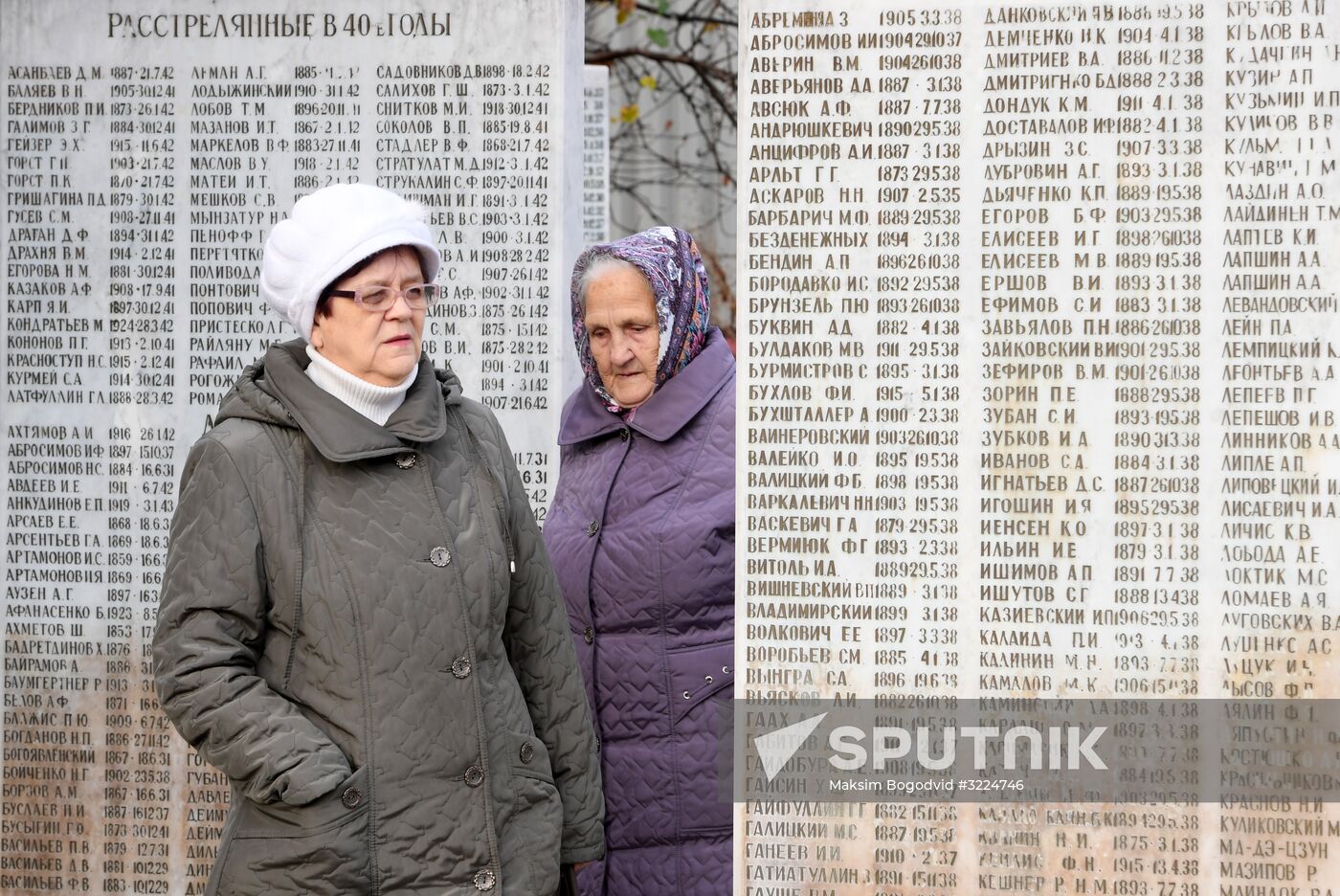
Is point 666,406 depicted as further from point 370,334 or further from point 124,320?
point 124,320

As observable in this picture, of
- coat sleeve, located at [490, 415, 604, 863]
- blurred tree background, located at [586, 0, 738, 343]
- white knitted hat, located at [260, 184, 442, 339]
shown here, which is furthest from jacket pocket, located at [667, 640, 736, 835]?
blurred tree background, located at [586, 0, 738, 343]

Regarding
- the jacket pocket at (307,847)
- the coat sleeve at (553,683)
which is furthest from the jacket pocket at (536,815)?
the jacket pocket at (307,847)

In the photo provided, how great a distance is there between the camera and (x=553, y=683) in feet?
11.3

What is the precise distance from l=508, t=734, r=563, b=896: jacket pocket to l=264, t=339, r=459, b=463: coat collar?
0.61 meters

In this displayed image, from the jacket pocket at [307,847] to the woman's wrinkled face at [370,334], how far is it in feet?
2.38

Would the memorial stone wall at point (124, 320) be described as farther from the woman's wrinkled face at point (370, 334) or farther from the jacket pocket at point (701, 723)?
the woman's wrinkled face at point (370, 334)

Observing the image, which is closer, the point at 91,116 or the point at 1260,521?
the point at 1260,521

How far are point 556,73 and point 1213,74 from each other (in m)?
1.97

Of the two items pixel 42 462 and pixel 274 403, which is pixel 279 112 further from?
pixel 274 403

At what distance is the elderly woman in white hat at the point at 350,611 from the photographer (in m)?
3.01

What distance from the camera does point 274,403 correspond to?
3.14 m

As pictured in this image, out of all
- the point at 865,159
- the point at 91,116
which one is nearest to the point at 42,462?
the point at 91,116

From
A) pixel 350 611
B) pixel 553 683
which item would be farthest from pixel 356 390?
pixel 553 683

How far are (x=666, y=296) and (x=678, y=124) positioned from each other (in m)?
8.79
